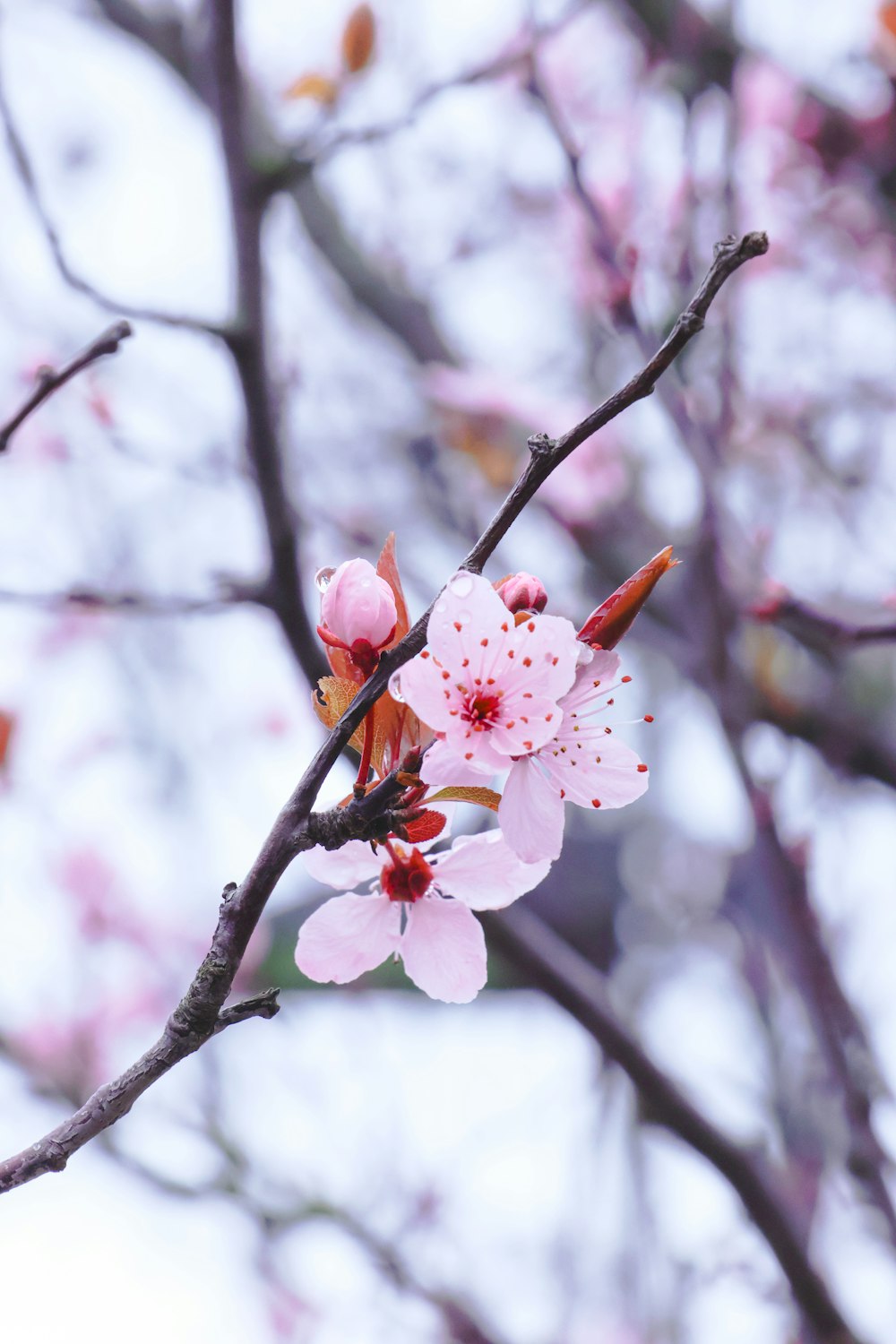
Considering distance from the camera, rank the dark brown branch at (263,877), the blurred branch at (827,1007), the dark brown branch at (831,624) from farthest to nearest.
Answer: the blurred branch at (827,1007), the dark brown branch at (831,624), the dark brown branch at (263,877)

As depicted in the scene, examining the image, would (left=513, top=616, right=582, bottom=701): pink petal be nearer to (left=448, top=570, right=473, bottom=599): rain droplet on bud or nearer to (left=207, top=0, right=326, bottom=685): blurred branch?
(left=448, top=570, right=473, bottom=599): rain droplet on bud

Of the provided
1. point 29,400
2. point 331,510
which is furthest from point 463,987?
point 331,510

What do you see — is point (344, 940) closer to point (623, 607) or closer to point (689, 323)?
point (623, 607)

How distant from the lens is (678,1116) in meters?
1.33

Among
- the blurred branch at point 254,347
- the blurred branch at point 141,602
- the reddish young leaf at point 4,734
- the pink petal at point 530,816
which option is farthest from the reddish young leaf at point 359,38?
the pink petal at point 530,816

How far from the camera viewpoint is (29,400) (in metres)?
0.89

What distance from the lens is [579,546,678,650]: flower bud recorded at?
0.61 meters

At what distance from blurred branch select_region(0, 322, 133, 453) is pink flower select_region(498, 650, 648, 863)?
485mm

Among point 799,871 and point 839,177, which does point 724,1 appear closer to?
point 839,177

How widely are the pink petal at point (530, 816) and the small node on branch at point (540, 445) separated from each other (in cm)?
18

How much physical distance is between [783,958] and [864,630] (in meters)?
0.88

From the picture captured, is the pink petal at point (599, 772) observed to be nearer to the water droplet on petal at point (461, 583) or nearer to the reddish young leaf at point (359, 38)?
the water droplet on petal at point (461, 583)

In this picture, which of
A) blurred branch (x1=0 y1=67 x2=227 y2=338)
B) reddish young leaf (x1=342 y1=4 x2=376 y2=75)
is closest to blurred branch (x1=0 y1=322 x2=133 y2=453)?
blurred branch (x1=0 y1=67 x2=227 y2=338)

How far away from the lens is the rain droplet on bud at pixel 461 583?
562 mm
